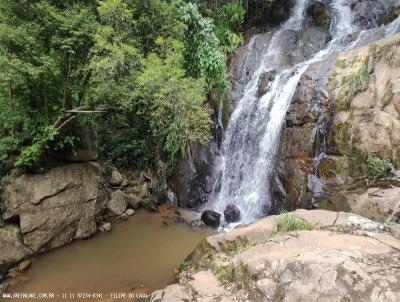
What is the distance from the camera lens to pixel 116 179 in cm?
909

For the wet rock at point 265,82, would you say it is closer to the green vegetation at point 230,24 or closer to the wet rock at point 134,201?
the green vegetation at point 230,24

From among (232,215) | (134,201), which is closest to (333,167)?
(232,215)

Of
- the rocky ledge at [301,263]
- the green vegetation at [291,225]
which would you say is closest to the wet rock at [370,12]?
the rocky ledge at [301,263]

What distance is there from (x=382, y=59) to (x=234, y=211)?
5.00 m

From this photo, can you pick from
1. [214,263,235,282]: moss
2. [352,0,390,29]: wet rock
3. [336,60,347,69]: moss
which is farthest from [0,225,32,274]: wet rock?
[352,0,390,29]: wet rock

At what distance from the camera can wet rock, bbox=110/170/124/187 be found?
9.04 meters

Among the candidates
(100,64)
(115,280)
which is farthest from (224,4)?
(115,280)

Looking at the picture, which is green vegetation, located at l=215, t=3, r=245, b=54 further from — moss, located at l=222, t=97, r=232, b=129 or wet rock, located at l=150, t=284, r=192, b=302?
wet rock, located at l=150, t=284, r=192, b=302

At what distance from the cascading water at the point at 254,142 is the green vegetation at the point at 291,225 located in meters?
3.10

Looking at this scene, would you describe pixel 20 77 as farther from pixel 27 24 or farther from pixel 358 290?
pixel 358 290

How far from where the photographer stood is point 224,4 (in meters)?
12.7

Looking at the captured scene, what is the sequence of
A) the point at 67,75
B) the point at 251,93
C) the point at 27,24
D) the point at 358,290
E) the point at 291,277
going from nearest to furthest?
the point at 358,290
the point at 291,277
the point at 27,24
the point at 67,75
the point at 251,93

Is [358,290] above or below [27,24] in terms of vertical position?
below

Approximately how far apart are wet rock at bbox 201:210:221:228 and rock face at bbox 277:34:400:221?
179cm
